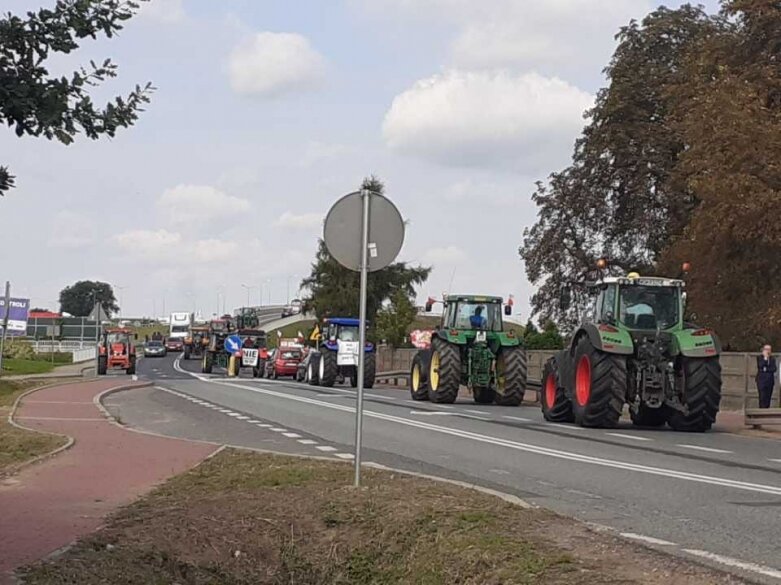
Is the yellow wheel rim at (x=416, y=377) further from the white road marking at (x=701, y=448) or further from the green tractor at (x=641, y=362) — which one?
the white road marking at (x=701, y=448)

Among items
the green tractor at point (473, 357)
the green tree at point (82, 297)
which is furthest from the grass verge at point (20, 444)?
the green tree at point (82, 297)

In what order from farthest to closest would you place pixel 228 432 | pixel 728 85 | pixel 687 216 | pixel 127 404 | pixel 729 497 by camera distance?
pixel 687 216, pixel 728 85, pixel 127 404, pixel 228 432, pixel 729 497

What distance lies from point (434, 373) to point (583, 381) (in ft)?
27.8

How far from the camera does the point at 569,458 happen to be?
15.3 m

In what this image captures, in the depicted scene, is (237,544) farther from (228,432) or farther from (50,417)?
(50,417)

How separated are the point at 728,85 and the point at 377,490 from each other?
78.5 feet

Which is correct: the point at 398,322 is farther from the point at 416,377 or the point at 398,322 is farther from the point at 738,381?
the point at 738,381

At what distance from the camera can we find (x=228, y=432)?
19.5 meters

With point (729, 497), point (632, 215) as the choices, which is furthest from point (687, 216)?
point (729, 497)

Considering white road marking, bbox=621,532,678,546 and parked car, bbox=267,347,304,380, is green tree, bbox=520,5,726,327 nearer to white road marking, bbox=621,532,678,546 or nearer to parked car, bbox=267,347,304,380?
parked car, bbox=267,347,304,380

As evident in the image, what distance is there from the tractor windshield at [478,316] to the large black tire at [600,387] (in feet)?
28.5

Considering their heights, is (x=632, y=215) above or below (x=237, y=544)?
above

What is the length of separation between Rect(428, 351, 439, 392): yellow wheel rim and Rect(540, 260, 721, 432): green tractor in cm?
687

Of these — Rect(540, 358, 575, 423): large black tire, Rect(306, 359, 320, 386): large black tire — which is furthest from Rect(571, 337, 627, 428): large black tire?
Rect(306, 359, 320, 386): large black tire
